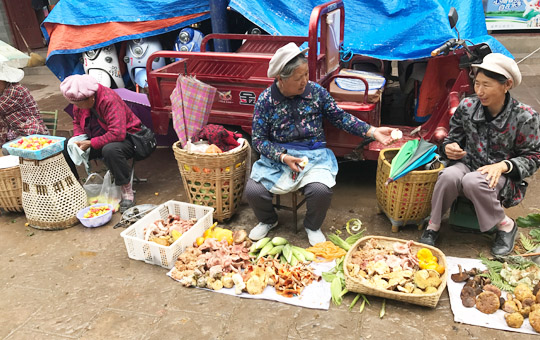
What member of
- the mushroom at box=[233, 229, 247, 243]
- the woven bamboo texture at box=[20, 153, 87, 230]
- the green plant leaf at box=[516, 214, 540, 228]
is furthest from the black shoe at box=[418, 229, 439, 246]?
the woven bamboo texture at box=[20, 153, 87, 230]

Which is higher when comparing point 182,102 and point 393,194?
point 182,102

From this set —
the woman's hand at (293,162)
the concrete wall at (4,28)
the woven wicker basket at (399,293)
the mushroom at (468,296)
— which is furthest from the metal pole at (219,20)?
the concrete wall at (4,28)

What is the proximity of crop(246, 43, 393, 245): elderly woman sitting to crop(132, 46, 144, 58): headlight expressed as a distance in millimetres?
2832

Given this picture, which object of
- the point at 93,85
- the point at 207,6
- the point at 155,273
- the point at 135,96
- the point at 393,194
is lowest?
the point at 155,273

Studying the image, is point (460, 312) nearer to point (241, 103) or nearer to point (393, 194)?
point (393, 194)

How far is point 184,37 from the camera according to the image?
544 centimetres

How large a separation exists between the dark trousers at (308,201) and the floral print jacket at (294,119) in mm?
285

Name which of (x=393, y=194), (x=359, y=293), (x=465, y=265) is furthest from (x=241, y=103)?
(x=465, y=265)

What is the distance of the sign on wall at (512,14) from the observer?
812 cm

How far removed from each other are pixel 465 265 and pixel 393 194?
0.70 metres

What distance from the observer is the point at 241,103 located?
3.97 metres

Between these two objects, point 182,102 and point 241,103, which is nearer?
point 182,102

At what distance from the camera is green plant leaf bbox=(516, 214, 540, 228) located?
335cm

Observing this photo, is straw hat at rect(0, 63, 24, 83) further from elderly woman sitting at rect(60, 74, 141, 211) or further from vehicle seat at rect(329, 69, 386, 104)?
vehicle seat at rect(329, 69, 386, 104)
